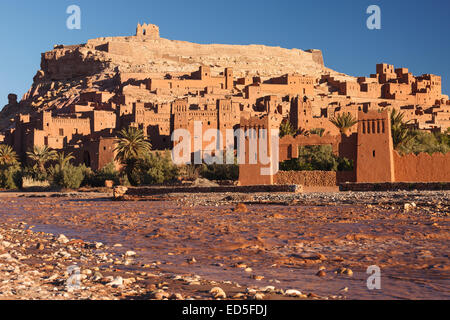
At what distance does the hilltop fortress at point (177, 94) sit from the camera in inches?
1738

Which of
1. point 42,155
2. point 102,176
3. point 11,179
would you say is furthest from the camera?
point 42,155

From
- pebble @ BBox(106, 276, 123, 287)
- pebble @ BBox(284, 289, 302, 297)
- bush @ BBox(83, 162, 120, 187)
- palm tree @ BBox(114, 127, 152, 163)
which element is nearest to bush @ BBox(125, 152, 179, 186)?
palm tree @ BBox(114, 127, 152, 163)

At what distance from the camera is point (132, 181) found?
34.7m

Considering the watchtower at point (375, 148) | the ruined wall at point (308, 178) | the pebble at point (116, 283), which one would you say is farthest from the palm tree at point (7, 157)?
the pebble at point (116, 283)

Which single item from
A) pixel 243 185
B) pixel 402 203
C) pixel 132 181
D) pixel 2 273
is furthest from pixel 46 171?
pixel 2 273

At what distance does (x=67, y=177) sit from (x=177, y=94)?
1142 inches

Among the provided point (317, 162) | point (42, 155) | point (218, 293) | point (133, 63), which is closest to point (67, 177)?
point (42, 155)

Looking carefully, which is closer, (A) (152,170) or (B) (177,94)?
(A) (152,170)

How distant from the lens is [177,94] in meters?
62.5

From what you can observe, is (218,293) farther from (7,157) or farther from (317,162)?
(7,157)

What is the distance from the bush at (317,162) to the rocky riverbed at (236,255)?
11.6m

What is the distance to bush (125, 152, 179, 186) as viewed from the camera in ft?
106

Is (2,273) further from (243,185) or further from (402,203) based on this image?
(243,185)
